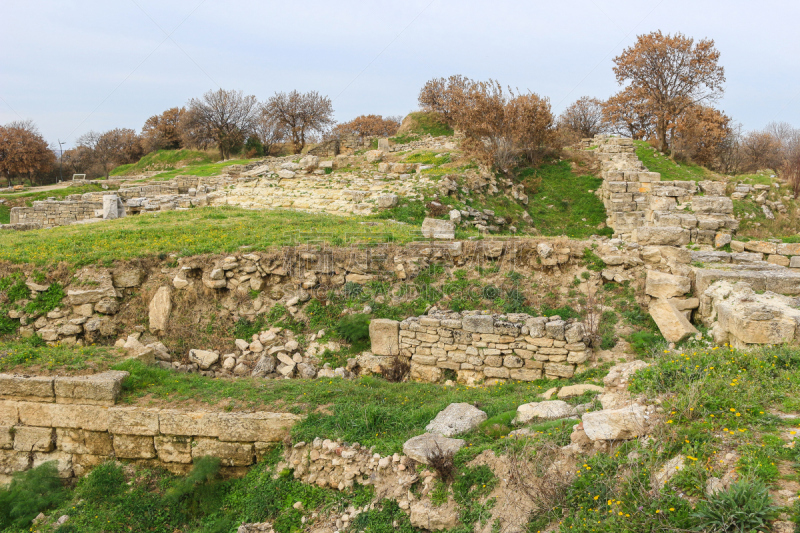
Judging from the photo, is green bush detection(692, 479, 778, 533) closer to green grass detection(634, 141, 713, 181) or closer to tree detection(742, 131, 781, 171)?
green grass detection(634, 141, 713, 181)

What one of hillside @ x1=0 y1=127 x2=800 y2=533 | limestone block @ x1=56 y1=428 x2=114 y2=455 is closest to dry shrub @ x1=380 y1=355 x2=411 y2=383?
hillside @ x1=0 y1=127 x2=800 y2=533

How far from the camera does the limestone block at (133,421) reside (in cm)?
639

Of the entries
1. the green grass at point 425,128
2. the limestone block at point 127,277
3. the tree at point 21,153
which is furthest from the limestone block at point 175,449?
the tree at point 21,153

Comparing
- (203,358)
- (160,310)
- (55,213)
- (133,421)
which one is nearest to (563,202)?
(203,358)

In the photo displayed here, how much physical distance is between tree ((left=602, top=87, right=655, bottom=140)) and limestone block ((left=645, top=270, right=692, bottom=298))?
15.3m

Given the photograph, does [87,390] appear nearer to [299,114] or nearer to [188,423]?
[188,423]

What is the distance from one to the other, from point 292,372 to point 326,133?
2872 centimetres

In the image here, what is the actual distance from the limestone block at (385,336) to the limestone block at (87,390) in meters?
3.96

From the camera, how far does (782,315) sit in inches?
249

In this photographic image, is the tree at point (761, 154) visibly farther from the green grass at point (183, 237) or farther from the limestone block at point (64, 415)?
the limestone block at point (64, 415)

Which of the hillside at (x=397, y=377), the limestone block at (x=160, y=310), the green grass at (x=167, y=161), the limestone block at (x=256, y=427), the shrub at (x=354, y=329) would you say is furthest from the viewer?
the green grass at (x=167, y=161)

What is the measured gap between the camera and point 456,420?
228 inches

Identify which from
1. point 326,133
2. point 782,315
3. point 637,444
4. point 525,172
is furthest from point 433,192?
point 326,133

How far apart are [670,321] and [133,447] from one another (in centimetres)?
826
